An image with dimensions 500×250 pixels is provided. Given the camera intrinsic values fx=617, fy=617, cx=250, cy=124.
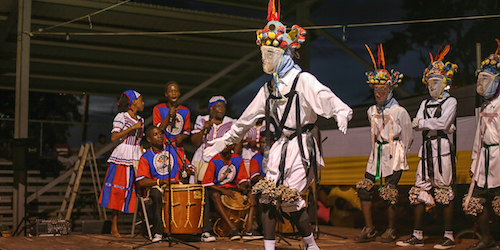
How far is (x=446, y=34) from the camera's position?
16.0 meters

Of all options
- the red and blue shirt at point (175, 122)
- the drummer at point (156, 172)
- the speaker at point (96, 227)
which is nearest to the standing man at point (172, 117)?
the red and blue shirt at point (175, 122)

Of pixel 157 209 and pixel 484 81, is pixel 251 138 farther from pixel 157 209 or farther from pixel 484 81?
pixel 484 81

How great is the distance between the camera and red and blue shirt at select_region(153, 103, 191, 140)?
7.86m

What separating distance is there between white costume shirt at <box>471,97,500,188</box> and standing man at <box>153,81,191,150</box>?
358 cm

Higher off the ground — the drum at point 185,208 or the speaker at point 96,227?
the drum at point 185,208

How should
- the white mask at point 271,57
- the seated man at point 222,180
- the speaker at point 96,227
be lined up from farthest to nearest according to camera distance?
the speaker at point 96,227 → the seated man at point 222,180 → the white mask at point 271,57

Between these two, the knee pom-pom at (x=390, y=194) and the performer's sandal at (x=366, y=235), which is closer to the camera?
the knee pom-pom at (x=390, y=194)

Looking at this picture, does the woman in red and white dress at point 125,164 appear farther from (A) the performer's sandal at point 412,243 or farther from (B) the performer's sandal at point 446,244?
(B) the performer's sandal at point 446,244

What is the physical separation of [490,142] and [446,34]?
34.0ft

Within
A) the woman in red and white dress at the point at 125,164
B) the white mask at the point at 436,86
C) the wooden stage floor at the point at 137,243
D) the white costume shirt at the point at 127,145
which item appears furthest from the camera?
the woman in red and white dress at the point at 125,164

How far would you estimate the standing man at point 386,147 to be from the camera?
7.33m

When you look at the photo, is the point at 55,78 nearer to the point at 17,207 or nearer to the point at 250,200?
the point at 17,207

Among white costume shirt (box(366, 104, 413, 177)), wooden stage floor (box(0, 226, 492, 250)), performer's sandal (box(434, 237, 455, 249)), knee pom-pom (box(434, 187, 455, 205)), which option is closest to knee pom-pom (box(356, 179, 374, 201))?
white costume shirt (box(366, 104, 413, 177))

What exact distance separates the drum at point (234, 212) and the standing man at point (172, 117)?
93 centimetres
